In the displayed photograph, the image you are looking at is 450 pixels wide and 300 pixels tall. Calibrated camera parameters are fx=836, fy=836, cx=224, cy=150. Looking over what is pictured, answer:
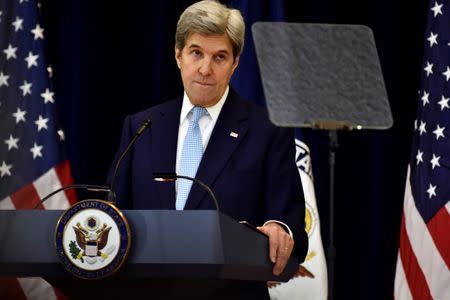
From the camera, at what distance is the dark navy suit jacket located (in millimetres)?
2311

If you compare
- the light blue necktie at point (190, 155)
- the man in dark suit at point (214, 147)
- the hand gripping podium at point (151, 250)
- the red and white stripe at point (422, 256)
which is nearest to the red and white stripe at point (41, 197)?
the man in dark suit at point (214, 147)

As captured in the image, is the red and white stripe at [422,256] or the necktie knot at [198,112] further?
the red and white stripe at [422,256]

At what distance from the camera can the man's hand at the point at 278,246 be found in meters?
1.96

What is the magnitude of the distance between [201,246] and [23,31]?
2.46 metres

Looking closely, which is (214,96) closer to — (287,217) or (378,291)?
(287,217)

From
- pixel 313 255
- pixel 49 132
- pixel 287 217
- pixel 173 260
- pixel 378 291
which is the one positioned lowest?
pixel 378 291

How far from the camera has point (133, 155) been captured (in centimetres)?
248

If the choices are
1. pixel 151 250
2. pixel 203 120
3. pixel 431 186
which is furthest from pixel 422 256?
pixel 151 250

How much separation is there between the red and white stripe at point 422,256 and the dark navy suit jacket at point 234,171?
141 centimetres

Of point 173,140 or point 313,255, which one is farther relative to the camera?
point 313,255

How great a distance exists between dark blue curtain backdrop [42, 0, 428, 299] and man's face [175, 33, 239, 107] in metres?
1.77

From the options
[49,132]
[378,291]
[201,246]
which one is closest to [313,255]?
[378,291]

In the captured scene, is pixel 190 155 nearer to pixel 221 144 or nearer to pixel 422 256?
pixel 221 144

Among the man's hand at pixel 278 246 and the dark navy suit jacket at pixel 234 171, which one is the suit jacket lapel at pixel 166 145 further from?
the man's hand at pixel 278 246
